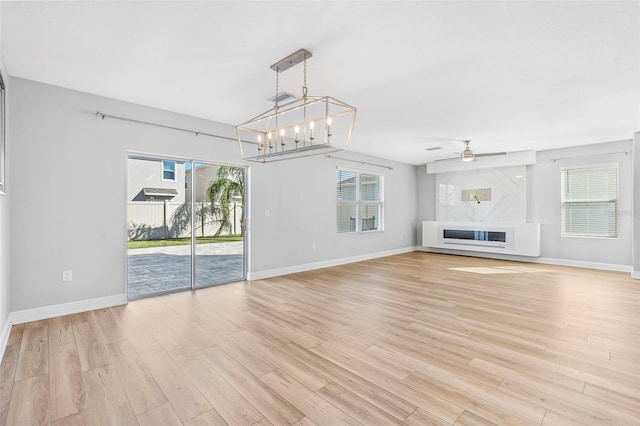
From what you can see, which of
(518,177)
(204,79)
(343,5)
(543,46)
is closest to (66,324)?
(204,79)

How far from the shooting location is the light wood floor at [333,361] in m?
1.77

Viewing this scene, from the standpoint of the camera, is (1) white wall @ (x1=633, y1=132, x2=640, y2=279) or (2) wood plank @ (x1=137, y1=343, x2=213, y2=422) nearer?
(2) wood plank @ (x1=137, y1=343, x2=213, y2=422)

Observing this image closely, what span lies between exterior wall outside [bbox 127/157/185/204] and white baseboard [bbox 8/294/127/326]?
131cm

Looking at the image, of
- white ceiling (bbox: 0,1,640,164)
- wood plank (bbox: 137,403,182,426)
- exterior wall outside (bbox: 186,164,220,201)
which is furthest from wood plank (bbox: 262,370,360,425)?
exterior wall outside (bbox: 186,164,220,201)

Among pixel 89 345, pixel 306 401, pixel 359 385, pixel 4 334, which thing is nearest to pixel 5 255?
pixel 4 334

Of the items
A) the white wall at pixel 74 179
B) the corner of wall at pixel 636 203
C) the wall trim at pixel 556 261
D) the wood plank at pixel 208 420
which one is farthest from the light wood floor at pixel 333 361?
the wall trim at pixel 556 261

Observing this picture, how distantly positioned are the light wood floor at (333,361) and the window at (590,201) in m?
2.57

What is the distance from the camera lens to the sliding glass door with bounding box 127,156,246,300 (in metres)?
4.27

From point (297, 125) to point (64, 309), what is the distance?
335 cm

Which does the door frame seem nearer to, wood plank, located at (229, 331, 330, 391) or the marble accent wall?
wood plank, located at (229, 331, 330, 391)

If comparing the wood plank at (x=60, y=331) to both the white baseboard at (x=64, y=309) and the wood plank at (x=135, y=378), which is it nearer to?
the white baseboard at (x=64, y=309)

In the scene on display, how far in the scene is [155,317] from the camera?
3361mm

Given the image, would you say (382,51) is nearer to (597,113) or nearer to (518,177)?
(597,113)

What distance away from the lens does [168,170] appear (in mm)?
4508
